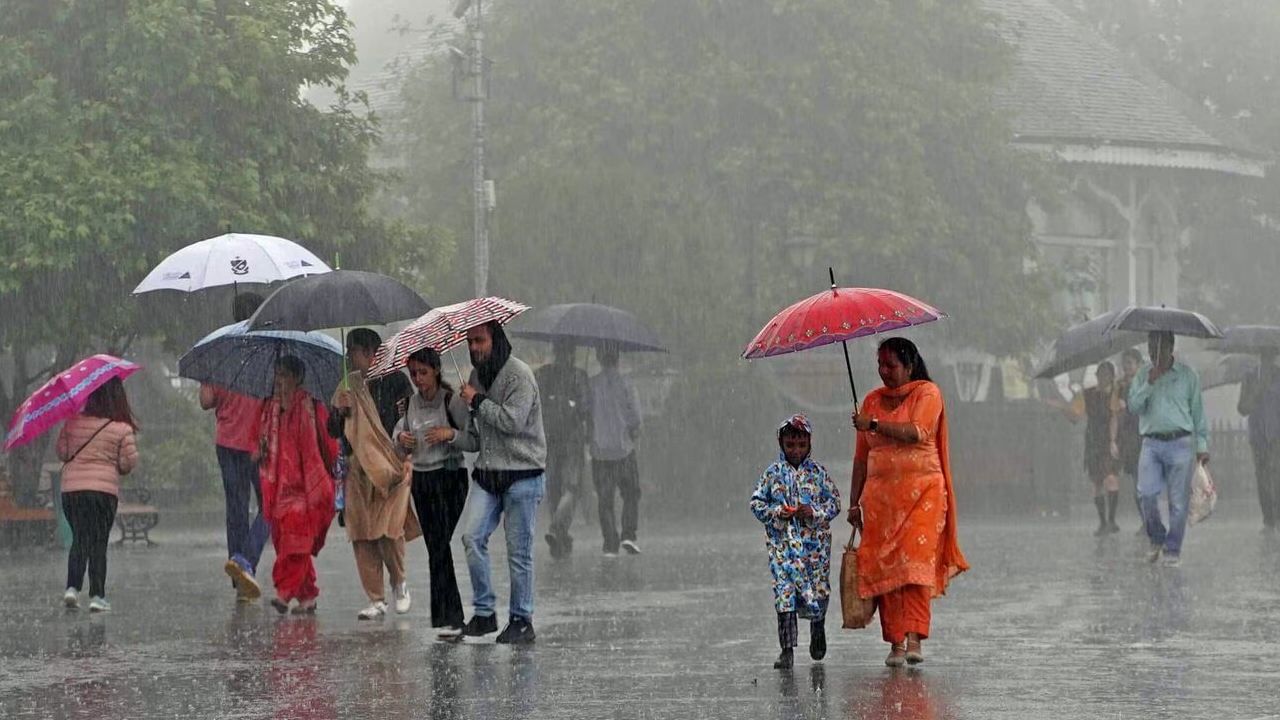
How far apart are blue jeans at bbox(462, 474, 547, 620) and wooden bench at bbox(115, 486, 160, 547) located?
38.6 ft

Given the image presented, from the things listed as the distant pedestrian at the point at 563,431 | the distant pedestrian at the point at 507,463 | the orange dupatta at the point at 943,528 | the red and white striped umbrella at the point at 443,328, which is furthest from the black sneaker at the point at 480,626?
the distant pedestrian at the point at 563,431

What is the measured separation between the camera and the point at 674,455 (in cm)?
2866

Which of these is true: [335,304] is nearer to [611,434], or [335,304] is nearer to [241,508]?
[241,508]

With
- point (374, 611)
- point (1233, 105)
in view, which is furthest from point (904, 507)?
point (1233, 105)

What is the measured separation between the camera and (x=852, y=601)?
34.6ft

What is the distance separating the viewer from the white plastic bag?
18.3 metres

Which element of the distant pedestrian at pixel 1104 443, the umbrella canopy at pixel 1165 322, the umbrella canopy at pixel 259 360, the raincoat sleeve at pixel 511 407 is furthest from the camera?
the distant pedestrian at pixel 1104 443

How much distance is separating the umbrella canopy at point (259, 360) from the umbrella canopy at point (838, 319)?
4103 millimetres

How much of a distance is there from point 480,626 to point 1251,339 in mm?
14172

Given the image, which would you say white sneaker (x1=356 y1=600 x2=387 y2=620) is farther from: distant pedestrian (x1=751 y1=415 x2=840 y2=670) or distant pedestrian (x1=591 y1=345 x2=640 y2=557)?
distant pedestrian (x1=591 y1=345 x2=640 y2=557)

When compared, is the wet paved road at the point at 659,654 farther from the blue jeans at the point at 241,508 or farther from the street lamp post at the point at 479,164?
the street lamp post at the point at 479,164

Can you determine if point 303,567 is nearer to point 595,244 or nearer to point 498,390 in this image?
point 498,390

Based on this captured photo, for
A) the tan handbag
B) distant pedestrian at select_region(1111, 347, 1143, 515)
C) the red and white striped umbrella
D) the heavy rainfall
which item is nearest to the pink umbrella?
the heavy rainfall

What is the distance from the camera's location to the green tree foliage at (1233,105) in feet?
142
